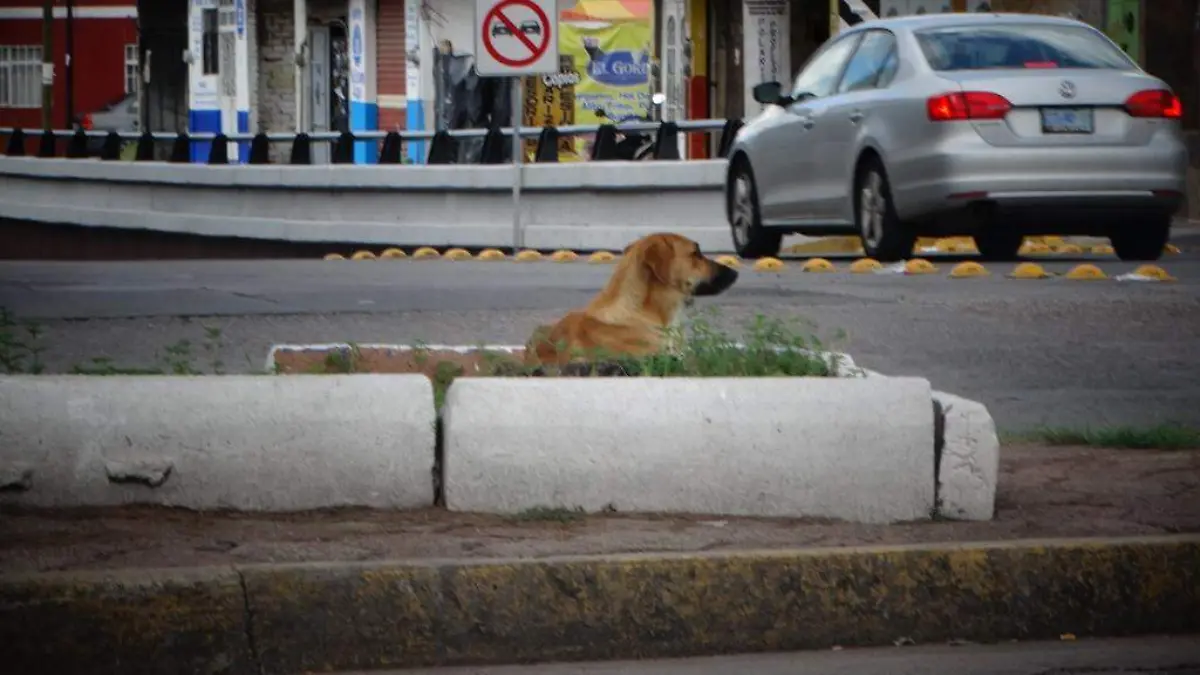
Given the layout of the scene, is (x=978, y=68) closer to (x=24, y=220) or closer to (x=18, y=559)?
(x=18, y=559)

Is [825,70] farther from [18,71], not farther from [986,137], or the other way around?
[18,71]

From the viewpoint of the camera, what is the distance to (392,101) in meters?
43.2

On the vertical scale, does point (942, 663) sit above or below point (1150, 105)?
below

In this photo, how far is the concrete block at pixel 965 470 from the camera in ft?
19.6

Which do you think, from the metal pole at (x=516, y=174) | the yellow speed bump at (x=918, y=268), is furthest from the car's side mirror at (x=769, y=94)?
the metal pole at (x=516, y=174)

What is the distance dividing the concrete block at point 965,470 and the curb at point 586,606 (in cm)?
51

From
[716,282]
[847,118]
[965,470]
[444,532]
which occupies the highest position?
[847,118]

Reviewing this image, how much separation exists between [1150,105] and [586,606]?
10.6 meters

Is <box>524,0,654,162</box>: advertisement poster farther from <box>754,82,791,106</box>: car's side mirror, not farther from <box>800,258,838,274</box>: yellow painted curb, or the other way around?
<box>800,258,838,274</box>: yellow painted curb

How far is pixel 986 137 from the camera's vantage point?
48.2 feet

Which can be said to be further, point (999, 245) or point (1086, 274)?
point (999, 245)

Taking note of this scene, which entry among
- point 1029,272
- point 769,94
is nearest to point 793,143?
point 769,94

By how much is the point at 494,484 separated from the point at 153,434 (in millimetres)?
897

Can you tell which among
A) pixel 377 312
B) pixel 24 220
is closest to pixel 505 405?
pixel 377 312
